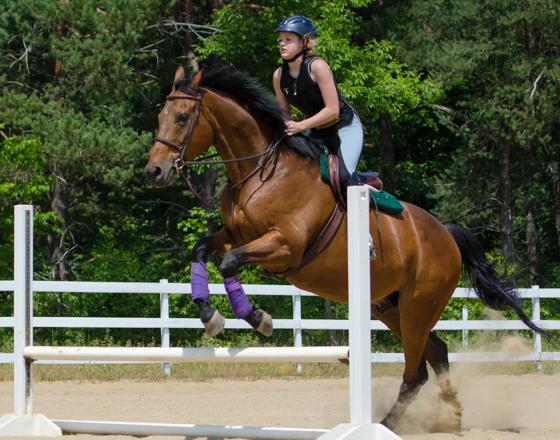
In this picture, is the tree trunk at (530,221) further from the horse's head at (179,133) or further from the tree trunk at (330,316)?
the horse's head at (179,133)

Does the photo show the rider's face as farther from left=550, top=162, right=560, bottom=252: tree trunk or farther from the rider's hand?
left=550, top=162, right=560, bottom=252: tree trunk

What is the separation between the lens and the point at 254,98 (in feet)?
23.1

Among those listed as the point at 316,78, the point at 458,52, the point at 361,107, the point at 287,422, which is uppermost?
the point at 458,52

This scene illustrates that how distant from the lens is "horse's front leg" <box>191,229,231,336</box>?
6.15 meters

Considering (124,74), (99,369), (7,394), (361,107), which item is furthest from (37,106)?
(7,394)

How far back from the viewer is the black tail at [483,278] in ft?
28.8

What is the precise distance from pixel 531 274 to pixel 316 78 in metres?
19.9

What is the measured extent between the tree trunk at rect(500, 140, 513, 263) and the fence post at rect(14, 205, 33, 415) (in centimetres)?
1923

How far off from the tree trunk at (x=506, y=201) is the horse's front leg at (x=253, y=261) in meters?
19.0

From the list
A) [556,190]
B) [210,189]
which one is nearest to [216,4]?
[210,189]

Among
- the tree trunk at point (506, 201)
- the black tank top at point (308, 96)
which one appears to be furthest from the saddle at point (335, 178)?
the tree trunk at point (506, 201)

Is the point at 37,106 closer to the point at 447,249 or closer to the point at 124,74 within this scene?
the point at 124,74

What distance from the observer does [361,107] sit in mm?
19797

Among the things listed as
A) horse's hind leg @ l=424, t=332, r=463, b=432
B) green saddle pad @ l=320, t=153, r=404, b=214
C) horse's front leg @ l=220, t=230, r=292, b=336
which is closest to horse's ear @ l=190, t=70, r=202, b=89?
horse's front leg @ l=220, t=230, r=292, b=336
